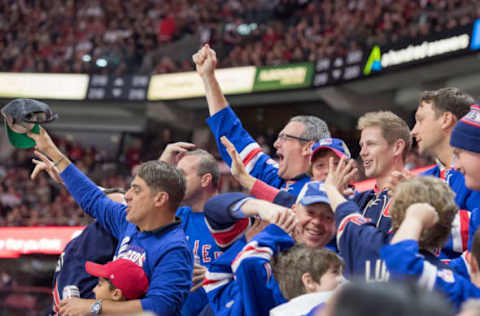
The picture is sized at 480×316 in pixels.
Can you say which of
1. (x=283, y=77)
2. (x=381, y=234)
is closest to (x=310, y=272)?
(x=381, y=234)

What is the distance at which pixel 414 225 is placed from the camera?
1.94 metres

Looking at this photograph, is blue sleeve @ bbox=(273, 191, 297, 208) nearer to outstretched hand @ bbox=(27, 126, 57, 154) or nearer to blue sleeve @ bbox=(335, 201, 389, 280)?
blue sleeve @ bbox=(335, 201, 389, 280)

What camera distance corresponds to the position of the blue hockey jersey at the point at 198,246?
3.24 m

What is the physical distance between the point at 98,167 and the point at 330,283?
1386cm

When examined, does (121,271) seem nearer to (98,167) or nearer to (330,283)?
(330,283)

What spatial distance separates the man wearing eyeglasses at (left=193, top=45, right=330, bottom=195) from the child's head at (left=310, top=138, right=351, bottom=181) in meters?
0.44

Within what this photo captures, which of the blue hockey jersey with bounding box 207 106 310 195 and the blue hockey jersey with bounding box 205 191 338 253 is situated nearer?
the blue hockey jersey with bounding box 205 191 338 253

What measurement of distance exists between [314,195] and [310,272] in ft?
0.90

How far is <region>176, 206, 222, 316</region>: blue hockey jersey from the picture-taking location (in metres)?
3.24

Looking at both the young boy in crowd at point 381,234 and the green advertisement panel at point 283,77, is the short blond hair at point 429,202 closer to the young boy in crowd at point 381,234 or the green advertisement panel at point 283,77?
the young boy in crowd at point 381,234

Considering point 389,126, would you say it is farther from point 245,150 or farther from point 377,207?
point 245,150

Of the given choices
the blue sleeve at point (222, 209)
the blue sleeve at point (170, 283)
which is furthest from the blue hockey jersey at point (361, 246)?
the blue sleeve at point (170, 283)

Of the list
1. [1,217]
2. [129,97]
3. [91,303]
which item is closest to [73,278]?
[91,303]

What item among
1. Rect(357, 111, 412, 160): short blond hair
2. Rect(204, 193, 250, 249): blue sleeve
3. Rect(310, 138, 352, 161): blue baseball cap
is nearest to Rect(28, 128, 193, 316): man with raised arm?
Rect(204, 193, 250, 249): blue sleeve
